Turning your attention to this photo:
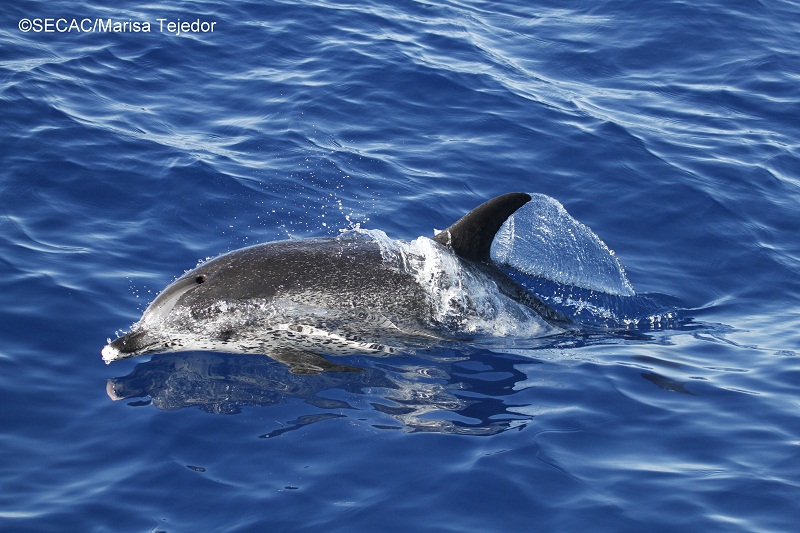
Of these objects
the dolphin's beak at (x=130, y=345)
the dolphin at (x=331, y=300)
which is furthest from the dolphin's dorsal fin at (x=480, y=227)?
the dolphin's beak at (x=130, y=345)

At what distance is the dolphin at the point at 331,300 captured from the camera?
907cm

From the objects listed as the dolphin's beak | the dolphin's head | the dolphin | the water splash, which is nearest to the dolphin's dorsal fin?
the dolphin

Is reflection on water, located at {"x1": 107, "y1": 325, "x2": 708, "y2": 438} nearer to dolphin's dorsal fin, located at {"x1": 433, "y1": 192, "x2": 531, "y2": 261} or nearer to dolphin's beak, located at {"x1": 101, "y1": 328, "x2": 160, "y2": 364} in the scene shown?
dolphin's beak, located at {"x1": 101, "y1": 328, "x2": 160, "y2": 364}

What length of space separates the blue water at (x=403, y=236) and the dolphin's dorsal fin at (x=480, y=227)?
967 millimetres

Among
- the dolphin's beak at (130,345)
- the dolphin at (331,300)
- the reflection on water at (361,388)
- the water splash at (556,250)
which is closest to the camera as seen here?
the reflection on water at (361,388)

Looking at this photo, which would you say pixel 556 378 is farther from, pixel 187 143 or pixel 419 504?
pixel 187 143

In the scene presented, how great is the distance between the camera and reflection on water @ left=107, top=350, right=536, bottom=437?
319 inches

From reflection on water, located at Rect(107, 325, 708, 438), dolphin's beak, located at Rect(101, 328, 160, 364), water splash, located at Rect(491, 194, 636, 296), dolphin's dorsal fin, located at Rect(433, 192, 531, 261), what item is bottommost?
reflection on water, located at Rect(107, 325, 708, 438)

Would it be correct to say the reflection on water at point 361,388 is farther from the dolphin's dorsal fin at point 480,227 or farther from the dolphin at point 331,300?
the dolphin's dorsal fin at point 480,227

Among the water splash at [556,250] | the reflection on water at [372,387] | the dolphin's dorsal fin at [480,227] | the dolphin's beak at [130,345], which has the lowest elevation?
the reflection on water at [372,387]

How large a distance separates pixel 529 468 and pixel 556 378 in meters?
1.72

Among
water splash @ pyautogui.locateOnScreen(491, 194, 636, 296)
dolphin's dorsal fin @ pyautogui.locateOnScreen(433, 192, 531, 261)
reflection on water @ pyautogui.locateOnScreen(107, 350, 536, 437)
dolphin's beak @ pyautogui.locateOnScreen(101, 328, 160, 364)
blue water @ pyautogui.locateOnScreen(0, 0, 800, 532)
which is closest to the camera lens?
blue water @ pyautogui.locateOnScreen(0, 0, 800, 532)

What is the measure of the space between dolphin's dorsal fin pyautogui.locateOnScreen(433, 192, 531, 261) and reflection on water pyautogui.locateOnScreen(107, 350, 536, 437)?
3.35ft

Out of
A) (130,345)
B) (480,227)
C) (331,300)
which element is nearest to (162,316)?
(130,345)
